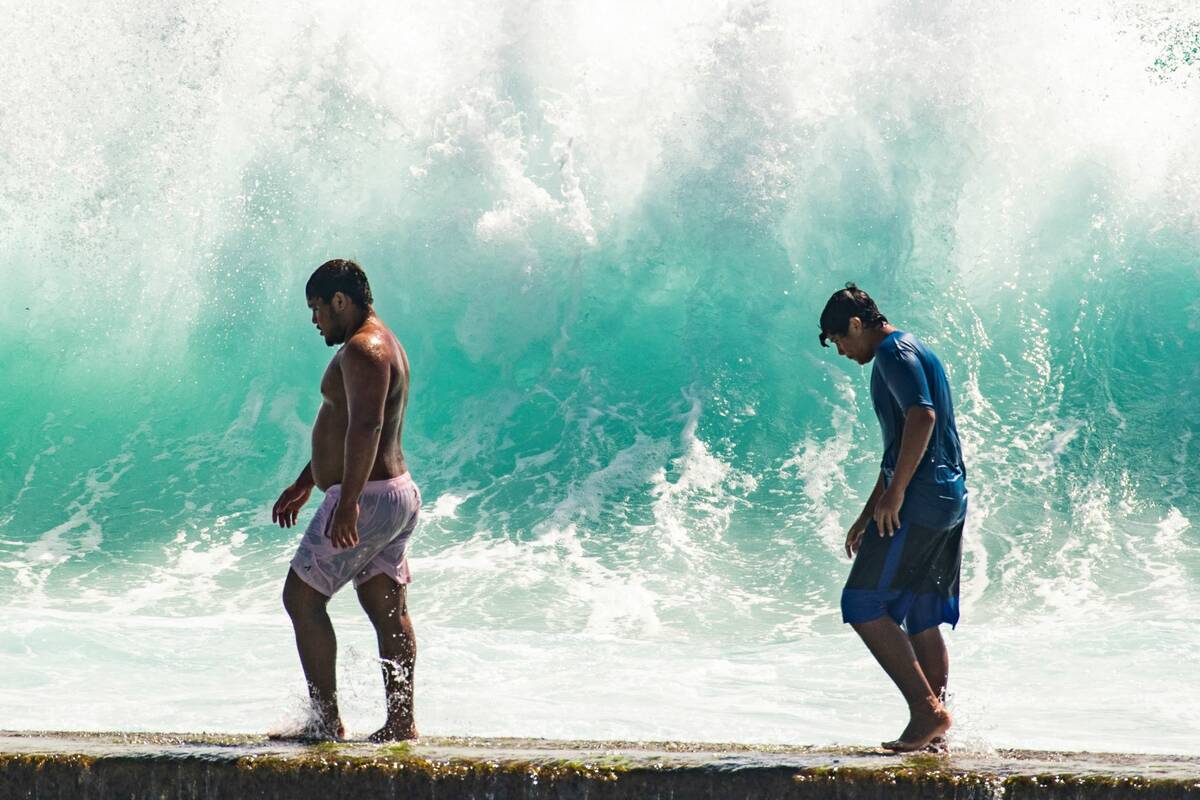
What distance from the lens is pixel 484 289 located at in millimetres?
14156

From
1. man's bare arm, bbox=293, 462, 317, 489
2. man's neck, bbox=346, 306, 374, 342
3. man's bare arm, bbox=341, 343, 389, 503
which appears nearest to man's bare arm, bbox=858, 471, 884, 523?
man's bare arm, bbox=341, 343, 389, 503

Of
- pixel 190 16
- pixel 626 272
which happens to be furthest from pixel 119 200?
pixel 626 272

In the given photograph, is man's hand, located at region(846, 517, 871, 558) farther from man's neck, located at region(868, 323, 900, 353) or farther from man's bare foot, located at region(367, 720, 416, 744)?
man's bare foot, located at region(367, 720, 416, 744)

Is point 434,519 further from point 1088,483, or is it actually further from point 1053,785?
point 1053,785

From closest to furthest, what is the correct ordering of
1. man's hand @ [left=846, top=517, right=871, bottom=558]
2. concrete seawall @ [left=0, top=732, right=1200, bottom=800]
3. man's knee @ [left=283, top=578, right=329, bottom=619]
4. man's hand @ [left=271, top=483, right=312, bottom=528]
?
1. concrete seawall @ [left=0, top=732, right=1200, bottom=800]
2. man's knee @ [left=283, top=578, right=329, bottom=619]
3. man's hand @ [left=846, top=517, right=871, bottom=558]
4. man's hand @ [left=271, top=483, right=312, bottom=528]

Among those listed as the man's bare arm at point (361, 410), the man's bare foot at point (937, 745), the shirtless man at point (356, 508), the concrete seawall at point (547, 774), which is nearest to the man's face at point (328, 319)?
the shirtless man at point (356, 508)

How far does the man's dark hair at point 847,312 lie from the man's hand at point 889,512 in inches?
19.4

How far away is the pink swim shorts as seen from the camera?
148 inches

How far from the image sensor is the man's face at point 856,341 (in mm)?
3854

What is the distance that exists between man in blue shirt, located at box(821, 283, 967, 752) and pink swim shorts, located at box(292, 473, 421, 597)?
1271 mm

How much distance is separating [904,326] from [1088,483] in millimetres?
2905

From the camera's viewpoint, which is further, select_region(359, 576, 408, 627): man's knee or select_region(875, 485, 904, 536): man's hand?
select_region(359, 576, 408, 627): man's knee

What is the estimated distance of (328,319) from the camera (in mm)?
3865

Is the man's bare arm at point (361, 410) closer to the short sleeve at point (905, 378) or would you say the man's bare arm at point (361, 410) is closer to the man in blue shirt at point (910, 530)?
the man in blue shirt at point (910, 530)
